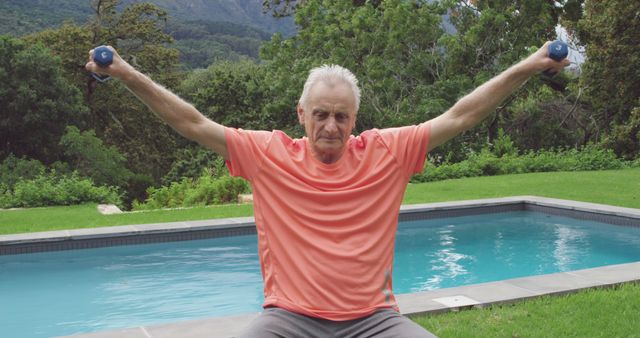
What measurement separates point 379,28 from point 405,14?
78cm

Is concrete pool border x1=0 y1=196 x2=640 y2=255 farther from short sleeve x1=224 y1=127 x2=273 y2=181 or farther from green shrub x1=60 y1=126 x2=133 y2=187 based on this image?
green shrub x1=60 y1=126 x2=133 y2=187

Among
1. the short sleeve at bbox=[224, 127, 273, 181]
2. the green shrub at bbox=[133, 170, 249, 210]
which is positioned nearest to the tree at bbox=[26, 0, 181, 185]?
the green shrub at bbox=[133, 170, 249, 210]

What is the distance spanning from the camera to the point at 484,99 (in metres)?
2.34

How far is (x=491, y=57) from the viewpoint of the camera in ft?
56.4

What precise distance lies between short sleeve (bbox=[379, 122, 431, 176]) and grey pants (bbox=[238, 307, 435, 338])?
0.54 meters

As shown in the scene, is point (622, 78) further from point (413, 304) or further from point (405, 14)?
point (413, 304)

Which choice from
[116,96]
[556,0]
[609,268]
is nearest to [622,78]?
[556,0]

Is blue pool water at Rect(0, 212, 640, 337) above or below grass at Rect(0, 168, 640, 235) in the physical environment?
below

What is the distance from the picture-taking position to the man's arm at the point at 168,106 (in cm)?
208

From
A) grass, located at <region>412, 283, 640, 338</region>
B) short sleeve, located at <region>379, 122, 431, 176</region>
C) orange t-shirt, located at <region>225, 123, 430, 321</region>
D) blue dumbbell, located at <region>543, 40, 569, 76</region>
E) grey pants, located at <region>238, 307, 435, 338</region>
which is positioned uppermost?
blue dumbbell, located at <region>543, 40, 569, 76</region>

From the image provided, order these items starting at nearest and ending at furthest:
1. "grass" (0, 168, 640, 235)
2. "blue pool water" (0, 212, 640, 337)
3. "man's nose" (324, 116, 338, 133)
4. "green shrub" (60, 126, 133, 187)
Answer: "man's nose" (324, 116, 338, 133) → "blue pool water" (0, 212, 640, 337) → "grass" (0, 168, 640, 235) → "green shrub" (60, 126, 133, 187)

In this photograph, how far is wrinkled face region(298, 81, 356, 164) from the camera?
2324mm

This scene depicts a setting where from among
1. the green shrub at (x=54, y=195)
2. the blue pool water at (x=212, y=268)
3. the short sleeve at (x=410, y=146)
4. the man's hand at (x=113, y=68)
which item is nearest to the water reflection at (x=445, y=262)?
the blue pool water at (x=212, y=268)

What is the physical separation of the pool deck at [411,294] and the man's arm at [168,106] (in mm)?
1644
